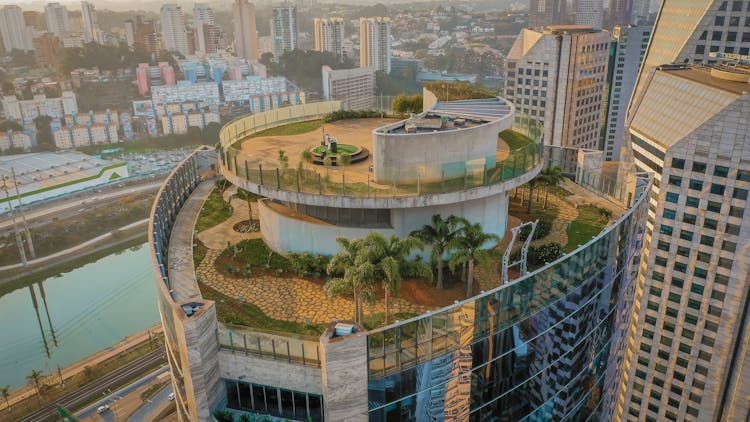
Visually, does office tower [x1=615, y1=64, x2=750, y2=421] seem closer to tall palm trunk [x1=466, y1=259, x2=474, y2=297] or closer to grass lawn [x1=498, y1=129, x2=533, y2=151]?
grass lawn [x1=498, y1=129, x2=533, y2=151]

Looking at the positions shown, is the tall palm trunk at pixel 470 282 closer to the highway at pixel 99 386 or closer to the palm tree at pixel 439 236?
the palm tree at pixel 439 236

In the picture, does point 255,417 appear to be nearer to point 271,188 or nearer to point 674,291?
point 271,188

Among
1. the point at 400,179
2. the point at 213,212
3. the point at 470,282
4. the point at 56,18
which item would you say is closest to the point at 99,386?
the point at 213,212

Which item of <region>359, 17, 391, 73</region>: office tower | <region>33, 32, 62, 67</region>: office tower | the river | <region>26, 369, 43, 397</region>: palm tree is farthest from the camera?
<region>359, 17, 391, 73</region>: office tower

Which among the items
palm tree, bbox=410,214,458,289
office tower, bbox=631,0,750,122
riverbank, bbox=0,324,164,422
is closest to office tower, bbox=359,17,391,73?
office tower, bbox=631,0,750,122

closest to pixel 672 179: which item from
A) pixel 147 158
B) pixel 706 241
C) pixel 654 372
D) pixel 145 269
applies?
pixel 706 241

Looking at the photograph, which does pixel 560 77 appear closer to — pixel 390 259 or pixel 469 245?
pixel 469 245

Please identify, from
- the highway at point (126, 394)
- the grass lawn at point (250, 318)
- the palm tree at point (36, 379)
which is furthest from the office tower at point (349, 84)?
the grass lawn at point (250, 318)
